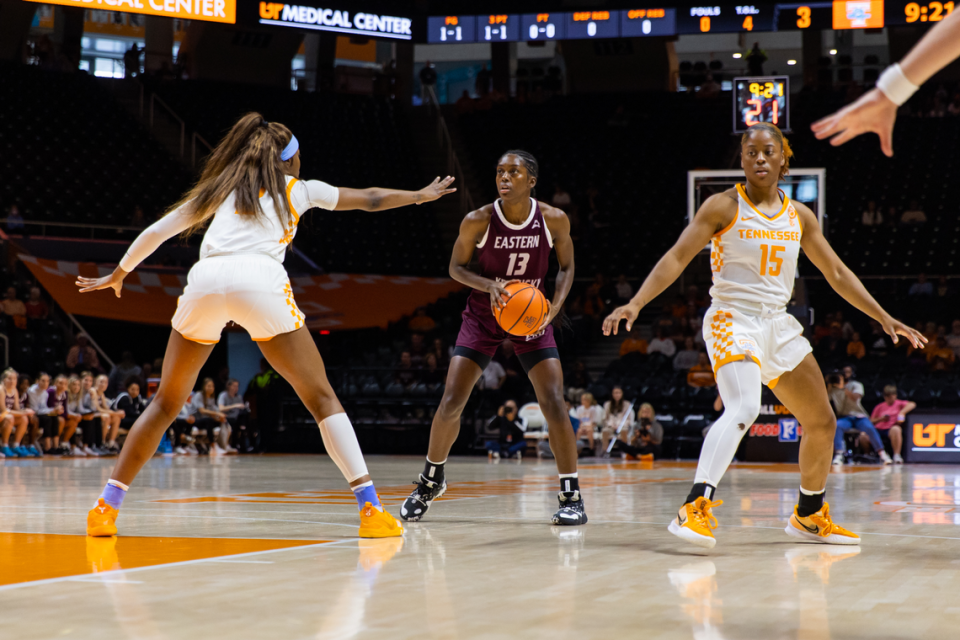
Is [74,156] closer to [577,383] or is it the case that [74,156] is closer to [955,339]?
[577,383]

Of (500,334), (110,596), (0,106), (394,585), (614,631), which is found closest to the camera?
(614,631)

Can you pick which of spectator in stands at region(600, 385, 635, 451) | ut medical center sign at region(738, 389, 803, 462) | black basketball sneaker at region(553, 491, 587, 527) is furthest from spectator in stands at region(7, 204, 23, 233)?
black basketball sneaker at region(553, 491, 587, 527)

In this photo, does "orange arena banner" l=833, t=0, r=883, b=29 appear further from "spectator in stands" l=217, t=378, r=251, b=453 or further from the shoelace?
the shoelace

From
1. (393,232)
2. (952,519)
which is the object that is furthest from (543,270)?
(393,232)

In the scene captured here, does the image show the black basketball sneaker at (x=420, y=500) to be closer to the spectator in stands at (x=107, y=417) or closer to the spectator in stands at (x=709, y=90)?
the spectator in stands at (x=107, y=417)

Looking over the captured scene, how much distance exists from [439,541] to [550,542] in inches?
18.6

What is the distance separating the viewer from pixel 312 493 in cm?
736

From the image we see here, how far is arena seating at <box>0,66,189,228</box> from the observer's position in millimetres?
19781

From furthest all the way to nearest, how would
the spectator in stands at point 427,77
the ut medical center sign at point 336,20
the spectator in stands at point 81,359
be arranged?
the spectator in stands at point 427,77, the ut medical center sign at point 336,20, the spectator in stands at point 81,359

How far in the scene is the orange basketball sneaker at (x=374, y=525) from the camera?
4.51 metres

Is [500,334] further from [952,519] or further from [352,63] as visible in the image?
[352,63]

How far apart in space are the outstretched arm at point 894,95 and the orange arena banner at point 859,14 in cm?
1752

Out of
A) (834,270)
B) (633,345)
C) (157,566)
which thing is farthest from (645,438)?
(157,566)

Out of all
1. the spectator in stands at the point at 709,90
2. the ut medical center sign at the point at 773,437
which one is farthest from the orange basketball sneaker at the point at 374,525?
the spectator in stands at the point at 709,90
